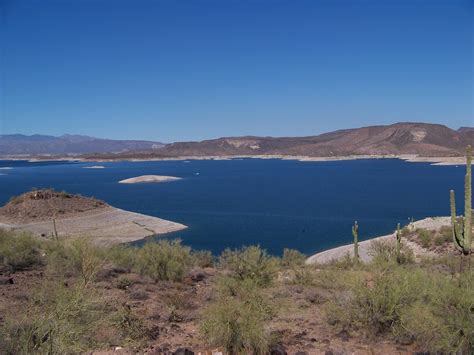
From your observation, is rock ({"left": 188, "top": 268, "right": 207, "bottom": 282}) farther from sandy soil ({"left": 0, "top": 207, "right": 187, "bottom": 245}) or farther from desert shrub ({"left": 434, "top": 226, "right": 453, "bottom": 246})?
sandy soil ({"left": 0, "top": 207, "right": 187, "bottom": 245})

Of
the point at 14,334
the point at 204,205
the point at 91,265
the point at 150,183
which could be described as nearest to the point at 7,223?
the point at 204,205

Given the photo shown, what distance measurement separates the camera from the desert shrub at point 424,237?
99.1 ft

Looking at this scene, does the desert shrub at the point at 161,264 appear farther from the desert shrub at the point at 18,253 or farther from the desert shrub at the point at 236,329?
the desert shrub at the point at 236,329

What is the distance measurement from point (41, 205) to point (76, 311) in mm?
45168

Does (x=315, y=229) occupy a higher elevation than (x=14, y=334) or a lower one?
A: lower

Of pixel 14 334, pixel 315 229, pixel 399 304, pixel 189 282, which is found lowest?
pixel 315 229

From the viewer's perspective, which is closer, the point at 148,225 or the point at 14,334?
the point at 14,334

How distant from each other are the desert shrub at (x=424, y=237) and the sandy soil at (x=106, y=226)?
22.5 meters

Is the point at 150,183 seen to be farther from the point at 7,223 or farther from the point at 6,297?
the point at 6,297

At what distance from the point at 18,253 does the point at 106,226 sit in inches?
1149

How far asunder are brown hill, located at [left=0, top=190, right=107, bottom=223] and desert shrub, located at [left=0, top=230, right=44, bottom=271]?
3019cm

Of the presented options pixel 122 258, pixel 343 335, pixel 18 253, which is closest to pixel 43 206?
pixel 18 253

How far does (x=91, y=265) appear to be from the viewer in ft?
44.3

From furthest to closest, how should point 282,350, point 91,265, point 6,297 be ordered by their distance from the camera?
point 91,265 < point 6,297 < point 282,350
